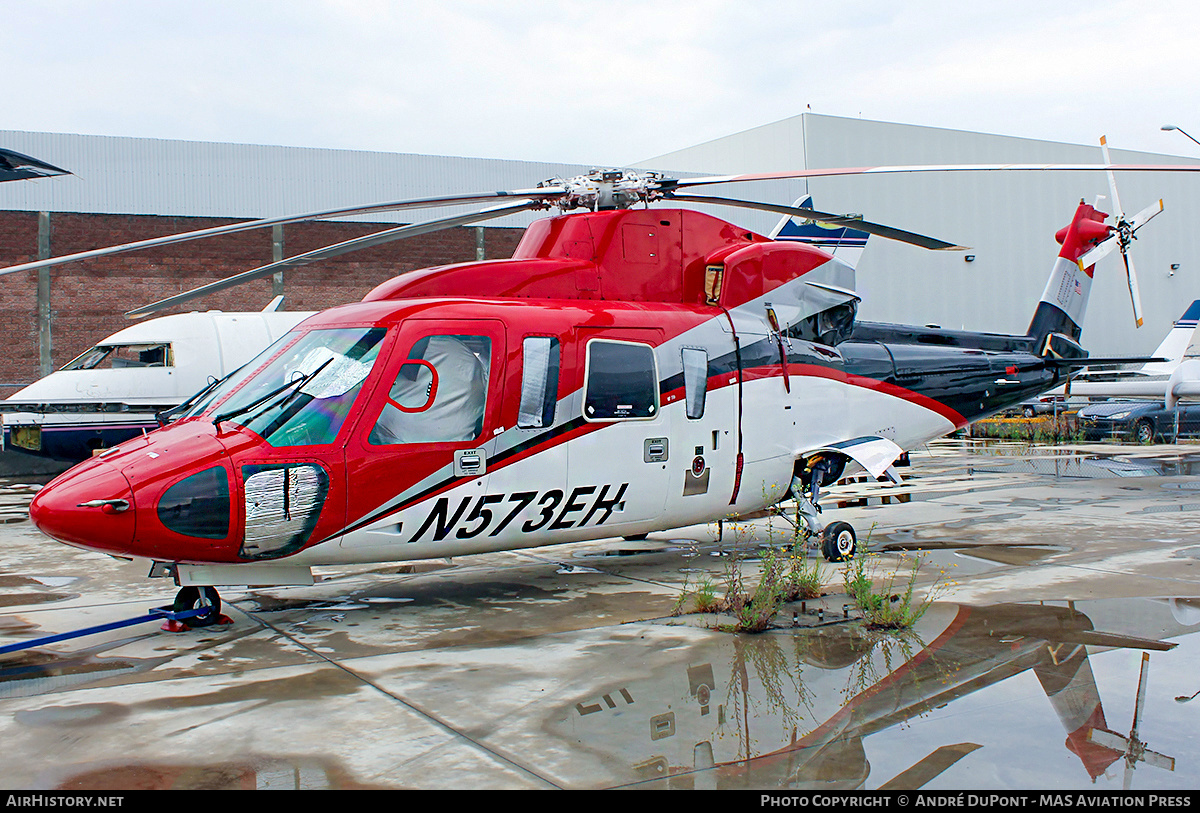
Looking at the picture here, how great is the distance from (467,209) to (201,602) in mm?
26104

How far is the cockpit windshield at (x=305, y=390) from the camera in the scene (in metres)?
6.87

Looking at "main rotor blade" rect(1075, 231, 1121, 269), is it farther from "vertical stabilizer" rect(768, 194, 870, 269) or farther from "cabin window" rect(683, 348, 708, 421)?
"cabin window" rect(683, 348, 708, 421)

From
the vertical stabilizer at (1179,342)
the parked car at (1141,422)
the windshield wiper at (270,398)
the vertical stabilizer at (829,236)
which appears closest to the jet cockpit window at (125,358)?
the vertical stabilizer at (829,236)

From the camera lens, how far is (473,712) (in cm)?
508

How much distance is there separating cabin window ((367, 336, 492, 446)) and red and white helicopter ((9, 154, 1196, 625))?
16 millimetres

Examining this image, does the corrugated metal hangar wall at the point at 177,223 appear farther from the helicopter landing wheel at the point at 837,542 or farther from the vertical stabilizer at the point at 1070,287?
the helicopter landing wheel at the point at 837,542

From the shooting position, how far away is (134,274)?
2906 cm

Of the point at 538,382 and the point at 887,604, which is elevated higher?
the point at 538,382

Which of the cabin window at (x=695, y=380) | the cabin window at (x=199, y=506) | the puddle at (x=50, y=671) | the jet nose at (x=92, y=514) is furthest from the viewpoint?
the cabin window at (x=695, y=380)

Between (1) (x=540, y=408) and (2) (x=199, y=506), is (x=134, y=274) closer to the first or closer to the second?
(1) (x=540, y=408)

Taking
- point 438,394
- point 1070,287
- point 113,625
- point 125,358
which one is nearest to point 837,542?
Result: point 438,394

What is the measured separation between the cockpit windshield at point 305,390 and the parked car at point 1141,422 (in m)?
24.9

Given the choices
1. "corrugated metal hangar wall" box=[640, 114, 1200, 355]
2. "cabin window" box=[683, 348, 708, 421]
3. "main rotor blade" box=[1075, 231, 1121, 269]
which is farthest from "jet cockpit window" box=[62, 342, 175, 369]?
"corrugated metal hangar wall" box=[640, 114, 1200, 355]

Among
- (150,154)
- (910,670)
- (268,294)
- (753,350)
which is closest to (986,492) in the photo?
(753,350)
